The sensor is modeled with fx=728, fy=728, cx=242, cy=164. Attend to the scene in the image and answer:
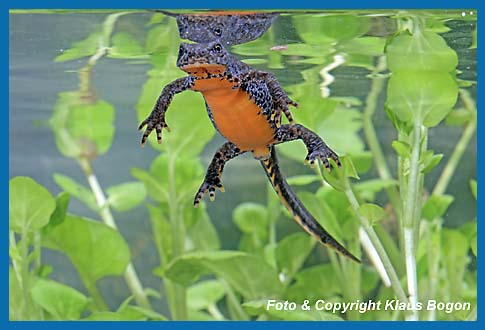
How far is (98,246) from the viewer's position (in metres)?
4.03

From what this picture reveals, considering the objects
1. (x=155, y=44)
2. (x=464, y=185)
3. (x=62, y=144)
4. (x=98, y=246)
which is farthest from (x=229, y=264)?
(x=464, y=185)

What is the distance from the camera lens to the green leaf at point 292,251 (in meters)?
4.45

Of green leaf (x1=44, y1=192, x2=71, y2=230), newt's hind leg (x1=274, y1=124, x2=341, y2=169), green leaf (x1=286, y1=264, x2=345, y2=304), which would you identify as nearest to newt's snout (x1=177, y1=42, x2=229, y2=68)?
newt's hind leg (x1=274, y1=124, x2=341, y2=169)

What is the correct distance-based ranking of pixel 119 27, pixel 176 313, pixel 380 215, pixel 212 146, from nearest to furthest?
1. pixel 380 215
2. pixel 119 27
3. pixel 176 313
4. pixel 212 146

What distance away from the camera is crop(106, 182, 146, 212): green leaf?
4918mm

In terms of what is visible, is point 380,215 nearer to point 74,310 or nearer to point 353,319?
point 353,319

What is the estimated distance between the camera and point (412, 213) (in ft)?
11.3

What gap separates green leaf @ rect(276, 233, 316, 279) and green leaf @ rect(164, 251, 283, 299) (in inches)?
17.8

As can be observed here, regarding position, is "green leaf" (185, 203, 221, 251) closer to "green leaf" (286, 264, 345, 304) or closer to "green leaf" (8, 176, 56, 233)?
"green leaf" (286, 264, 345, 304)

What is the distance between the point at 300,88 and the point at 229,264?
4.34ft

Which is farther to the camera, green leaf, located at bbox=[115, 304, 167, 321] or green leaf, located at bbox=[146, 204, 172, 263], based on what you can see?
green leaf, located at bbox=[146, 204, 172, 263]

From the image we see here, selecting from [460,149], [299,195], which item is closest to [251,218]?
[299,195]

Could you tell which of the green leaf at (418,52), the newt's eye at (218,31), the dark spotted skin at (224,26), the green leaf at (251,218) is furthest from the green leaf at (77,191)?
the green leaf at (418,52)

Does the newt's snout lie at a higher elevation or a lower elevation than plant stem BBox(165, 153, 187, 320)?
higher
